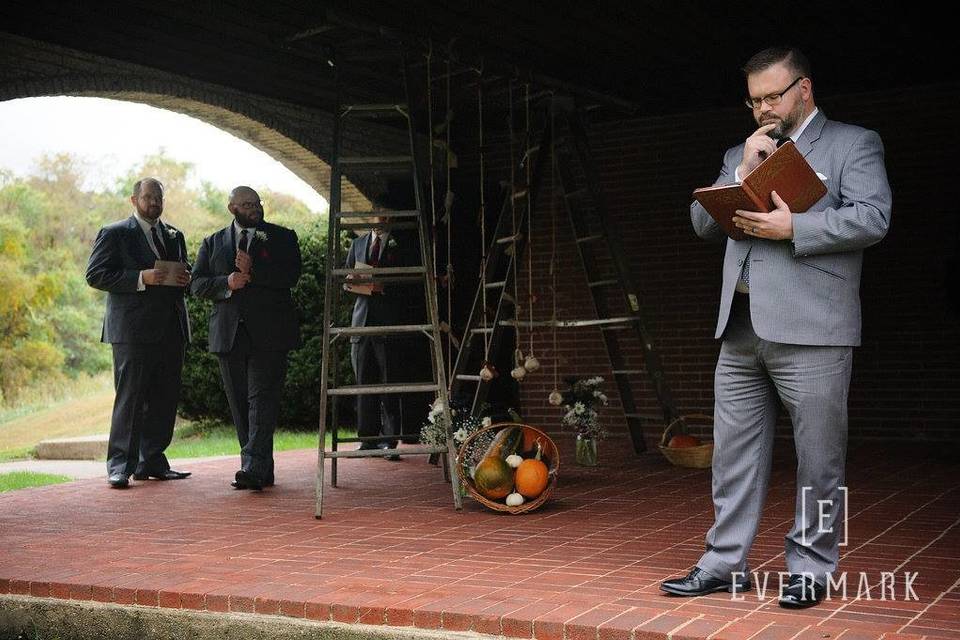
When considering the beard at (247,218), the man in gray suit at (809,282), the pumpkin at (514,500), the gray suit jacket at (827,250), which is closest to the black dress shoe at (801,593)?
the man in gray suit at (809,282)

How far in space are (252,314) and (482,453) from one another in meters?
1.88

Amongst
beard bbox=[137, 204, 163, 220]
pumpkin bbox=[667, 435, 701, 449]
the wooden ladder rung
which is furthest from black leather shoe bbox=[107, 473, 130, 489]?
pumpkin bbox=[667, 435, 701, 449]

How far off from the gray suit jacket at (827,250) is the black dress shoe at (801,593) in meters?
0.81

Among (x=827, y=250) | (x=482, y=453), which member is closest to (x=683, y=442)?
(x=482, y=453)

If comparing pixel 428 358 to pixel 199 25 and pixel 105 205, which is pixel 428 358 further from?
pixel 105 205

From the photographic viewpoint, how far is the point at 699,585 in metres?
4.33

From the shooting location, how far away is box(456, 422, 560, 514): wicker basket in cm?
659

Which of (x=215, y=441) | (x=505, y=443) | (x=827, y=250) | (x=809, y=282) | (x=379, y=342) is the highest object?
(x=827, y=250)

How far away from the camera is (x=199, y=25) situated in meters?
7.61

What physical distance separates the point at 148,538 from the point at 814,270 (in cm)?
355

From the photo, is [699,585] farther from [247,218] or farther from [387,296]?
[387,296]

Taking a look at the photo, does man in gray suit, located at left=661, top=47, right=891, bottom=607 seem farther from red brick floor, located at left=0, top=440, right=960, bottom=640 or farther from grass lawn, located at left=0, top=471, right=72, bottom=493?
grass lawn, located at left=0, top=471, right=72, bottom=493

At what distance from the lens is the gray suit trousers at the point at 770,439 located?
4129 mm

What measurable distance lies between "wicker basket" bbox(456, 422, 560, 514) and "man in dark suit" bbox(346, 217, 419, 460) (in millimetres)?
2391
